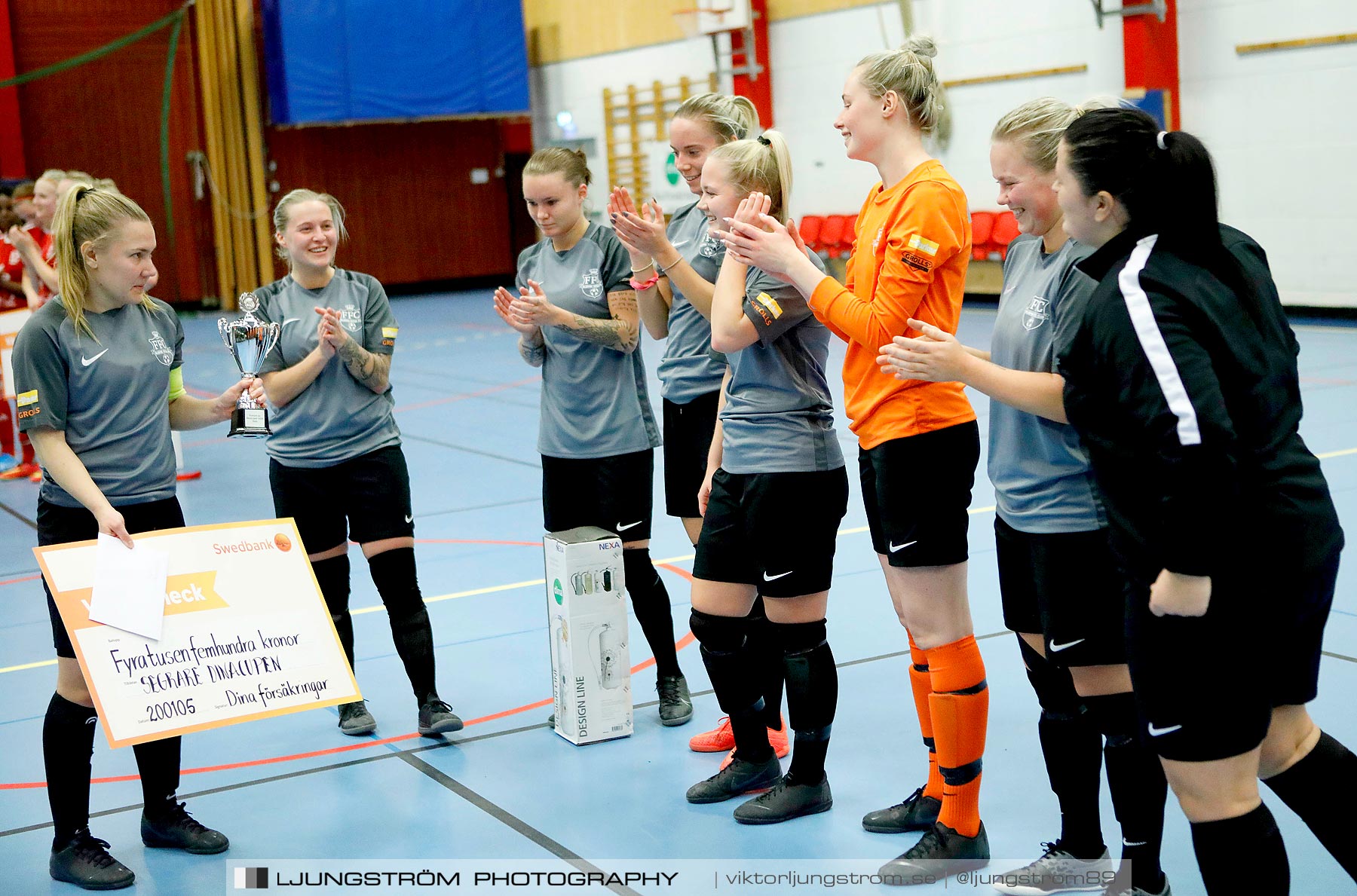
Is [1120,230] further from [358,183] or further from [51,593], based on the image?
[358,183]

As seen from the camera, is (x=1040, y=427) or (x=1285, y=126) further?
(x=1285, y=126)

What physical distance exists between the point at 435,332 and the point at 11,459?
7.04 m

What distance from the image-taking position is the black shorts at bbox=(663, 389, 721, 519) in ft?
12.5

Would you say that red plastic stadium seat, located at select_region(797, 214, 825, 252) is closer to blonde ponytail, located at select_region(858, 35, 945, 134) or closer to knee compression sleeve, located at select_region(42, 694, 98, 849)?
blonde ponytail, located at select_region(858, 35, 945, 134)

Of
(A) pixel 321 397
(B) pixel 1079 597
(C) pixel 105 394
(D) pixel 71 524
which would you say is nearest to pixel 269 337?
(A) pixel 321 397

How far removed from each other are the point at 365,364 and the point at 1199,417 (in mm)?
2508

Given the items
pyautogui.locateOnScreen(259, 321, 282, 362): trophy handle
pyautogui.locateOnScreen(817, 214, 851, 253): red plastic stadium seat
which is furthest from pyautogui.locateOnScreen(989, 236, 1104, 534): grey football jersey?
pyautogui.locateOnScreen(817, 214, 851, 253): red plastic stadium seat

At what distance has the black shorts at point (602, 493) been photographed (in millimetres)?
3924

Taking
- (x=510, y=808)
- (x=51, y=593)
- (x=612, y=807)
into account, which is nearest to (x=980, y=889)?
(x=612, y=807)

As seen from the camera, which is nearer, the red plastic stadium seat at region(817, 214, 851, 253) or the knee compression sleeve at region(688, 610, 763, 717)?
the knee compression sleeve at region(688, 610, 763, 717)

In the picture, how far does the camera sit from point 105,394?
309 centimetres

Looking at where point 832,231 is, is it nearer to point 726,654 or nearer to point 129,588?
point 726,654

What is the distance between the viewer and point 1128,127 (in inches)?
82.4

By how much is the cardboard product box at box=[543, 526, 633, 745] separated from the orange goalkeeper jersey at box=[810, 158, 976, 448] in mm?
1180
